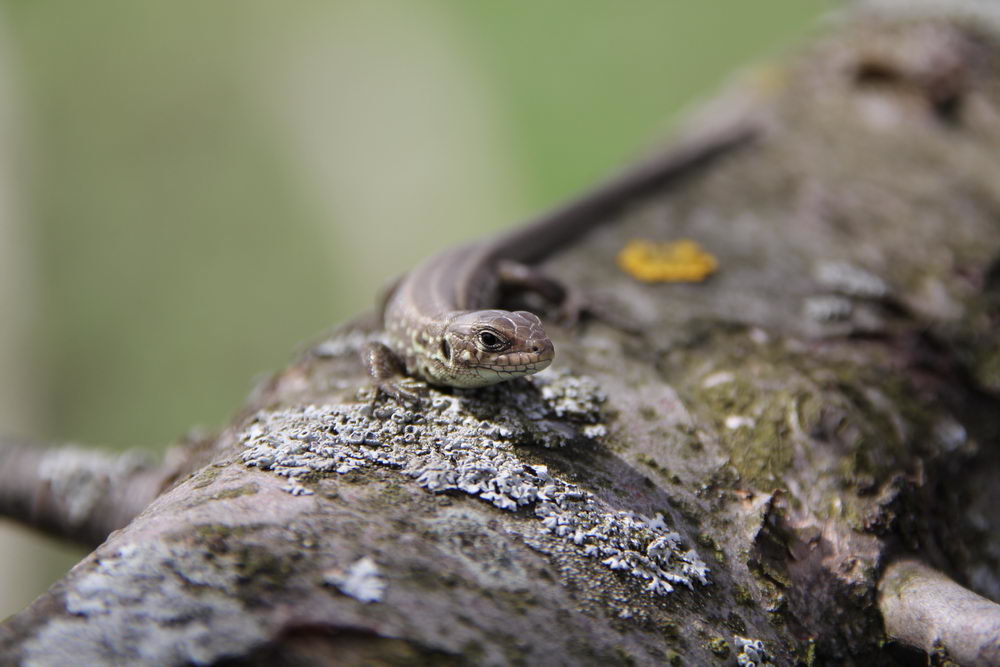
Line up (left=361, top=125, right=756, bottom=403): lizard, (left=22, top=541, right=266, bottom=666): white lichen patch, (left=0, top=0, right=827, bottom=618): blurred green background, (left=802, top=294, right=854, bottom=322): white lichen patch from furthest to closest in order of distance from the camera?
1. (left=0, top=0, right=827, bottom=618): blurred green background
2. (left=802, top=294, right=854, bottom=322): white lichen patch
3. (left=361, top=125, right=756, bottom=403): lizard
4. (left=22, top=541, right=266, bottom=666): white lichen patch

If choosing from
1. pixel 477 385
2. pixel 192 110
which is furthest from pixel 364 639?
pixel 192 110

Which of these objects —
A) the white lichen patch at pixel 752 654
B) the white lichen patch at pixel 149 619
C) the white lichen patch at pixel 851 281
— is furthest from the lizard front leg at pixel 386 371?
the white lichen patch at pixel 851 281

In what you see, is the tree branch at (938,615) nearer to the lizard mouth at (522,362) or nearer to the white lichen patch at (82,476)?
the lizard mouth at (522,362)

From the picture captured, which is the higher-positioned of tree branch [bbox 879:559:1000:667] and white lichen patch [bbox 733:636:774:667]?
white lichen patch [bbox 733:636:774:667]

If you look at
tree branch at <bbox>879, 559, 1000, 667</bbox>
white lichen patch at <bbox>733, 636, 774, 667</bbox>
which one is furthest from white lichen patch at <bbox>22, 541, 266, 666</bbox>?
tree branch at <bbox>879, 559, 1000, 667</bbox>

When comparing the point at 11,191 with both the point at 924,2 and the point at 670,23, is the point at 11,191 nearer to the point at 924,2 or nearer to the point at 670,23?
the point at 670,23

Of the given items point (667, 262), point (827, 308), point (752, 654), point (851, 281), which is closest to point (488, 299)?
point (667, 262)

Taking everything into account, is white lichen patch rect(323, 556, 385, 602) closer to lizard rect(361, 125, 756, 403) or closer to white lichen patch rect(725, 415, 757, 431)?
lizard rect(361, 125, 756, 403)

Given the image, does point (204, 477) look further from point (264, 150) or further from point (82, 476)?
point (264, 150)

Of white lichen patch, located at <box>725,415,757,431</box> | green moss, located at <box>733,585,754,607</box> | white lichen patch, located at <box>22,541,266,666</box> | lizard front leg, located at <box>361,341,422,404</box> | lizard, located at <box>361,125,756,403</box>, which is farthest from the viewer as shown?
lizard, located at <box>361,125,756,403</box>
